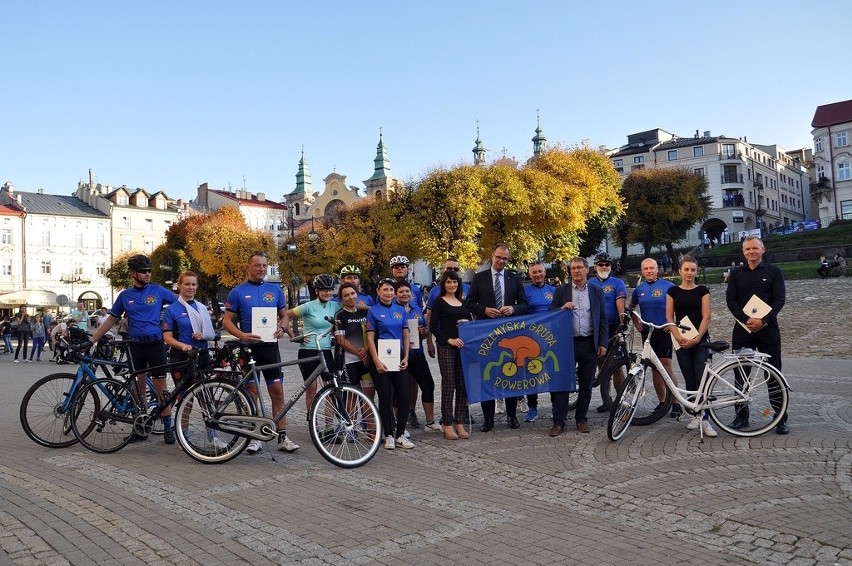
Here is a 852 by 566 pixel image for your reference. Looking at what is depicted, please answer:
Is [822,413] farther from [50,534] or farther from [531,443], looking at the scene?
[50,534]

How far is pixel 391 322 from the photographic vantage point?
8.28m

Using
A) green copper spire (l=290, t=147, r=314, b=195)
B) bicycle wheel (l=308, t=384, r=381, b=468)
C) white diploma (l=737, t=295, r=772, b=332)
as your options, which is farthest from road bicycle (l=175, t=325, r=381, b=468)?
green copper spire (l=290, t=147, r=314, b=195)

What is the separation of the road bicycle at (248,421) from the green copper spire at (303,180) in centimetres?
11815

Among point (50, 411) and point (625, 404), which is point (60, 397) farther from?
point (625, 404)

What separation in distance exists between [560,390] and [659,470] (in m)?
2.26

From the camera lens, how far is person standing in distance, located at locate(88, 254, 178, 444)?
845 cm

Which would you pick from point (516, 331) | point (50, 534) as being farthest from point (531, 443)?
point (50, 534)

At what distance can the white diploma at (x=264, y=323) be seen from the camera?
8.02m

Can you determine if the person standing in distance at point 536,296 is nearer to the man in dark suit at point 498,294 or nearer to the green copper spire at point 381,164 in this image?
the man in dark suit at point 498,294

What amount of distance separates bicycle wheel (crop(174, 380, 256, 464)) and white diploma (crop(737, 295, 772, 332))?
5651 mm

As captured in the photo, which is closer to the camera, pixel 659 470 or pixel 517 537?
pixel 517 537

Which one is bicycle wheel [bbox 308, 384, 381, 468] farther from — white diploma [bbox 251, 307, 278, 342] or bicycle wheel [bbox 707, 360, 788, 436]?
bicycle wheel [bbox 707, 360, 788, 436]

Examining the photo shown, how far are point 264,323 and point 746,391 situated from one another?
5337 millimetres

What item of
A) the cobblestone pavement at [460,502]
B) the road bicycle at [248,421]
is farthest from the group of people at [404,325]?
the cobblestone pavement at [460,502]
